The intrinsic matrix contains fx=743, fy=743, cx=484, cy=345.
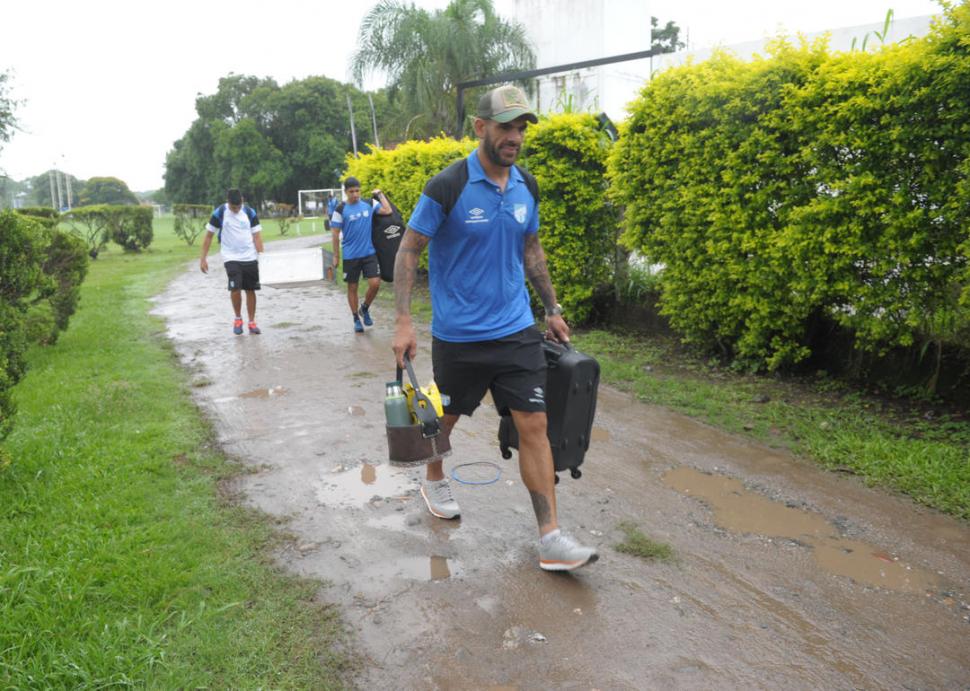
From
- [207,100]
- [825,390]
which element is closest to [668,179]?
[825,390]

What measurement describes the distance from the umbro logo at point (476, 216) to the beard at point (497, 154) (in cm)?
22

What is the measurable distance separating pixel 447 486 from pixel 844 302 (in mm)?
3432

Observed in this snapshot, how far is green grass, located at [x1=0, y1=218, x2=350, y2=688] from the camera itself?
271 centimetres

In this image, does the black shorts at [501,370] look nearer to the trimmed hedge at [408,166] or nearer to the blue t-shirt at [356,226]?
the blue t-shirt at [356,226]

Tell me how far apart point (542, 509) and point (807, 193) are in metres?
3.65

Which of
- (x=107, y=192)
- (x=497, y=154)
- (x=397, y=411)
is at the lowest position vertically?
(x=397, y=411)

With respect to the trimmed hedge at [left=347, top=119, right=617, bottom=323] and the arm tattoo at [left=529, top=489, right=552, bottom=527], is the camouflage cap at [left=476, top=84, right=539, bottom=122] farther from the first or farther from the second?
the trimmed hedge at [left=347, top=119, right=617, bottom=323]

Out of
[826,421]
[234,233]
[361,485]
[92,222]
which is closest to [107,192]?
[92,222]

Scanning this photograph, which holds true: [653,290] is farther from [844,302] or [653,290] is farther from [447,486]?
[447,486]

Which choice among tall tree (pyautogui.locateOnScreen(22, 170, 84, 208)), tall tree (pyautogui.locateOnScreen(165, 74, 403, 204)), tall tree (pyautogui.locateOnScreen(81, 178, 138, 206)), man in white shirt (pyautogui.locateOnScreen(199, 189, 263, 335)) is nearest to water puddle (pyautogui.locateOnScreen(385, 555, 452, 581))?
man in white shirt (pyautogui.locateOnScreen(199, 189, 263, 335))

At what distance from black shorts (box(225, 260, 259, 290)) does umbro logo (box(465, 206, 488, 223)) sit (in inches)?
255

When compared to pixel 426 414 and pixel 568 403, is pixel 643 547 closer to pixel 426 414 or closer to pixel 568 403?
pixel 568 403

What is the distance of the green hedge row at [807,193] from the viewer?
4.77 meters

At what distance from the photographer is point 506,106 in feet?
10.6
